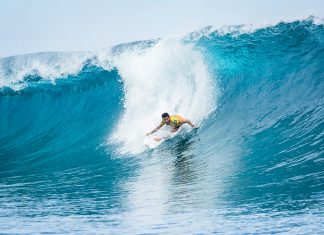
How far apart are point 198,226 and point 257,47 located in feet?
31.5

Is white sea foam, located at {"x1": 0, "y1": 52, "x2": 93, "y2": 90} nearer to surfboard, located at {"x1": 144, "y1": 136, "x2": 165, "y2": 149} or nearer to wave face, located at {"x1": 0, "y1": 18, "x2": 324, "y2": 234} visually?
wave face, located at {"x1": 0, "y1": 18, "x2": 324, "y2": 234}

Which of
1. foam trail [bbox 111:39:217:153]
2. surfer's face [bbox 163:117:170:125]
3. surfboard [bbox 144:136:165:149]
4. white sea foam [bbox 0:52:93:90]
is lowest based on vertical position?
surfboard [bbox 144:136:165:149]

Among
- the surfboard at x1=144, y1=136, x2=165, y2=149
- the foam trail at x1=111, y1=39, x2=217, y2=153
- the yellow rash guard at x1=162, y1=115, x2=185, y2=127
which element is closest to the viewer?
the surfboard at x1=144, y1=136, x2=165, y2=149

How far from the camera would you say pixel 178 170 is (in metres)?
7.19

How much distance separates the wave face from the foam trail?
0.14 feet

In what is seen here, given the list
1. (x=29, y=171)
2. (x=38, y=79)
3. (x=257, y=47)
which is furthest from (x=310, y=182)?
(x=38, y=79)

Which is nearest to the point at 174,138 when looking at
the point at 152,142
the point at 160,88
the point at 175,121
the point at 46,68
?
the point at 175,121

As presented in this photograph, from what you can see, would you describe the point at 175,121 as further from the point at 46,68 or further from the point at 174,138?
the point at 46,68

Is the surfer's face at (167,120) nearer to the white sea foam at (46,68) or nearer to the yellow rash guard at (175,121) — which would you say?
the yellow rash guard at (175,121)

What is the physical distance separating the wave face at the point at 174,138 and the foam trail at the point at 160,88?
43 millimetres

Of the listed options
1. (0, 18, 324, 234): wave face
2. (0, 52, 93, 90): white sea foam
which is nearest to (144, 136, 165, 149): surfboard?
(0, 18, 324, 234): wave face

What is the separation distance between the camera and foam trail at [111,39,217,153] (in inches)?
424

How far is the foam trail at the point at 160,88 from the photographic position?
10.8 m

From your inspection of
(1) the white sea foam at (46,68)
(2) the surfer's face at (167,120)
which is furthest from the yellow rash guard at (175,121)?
(1) the white sea foam at (46,68)
